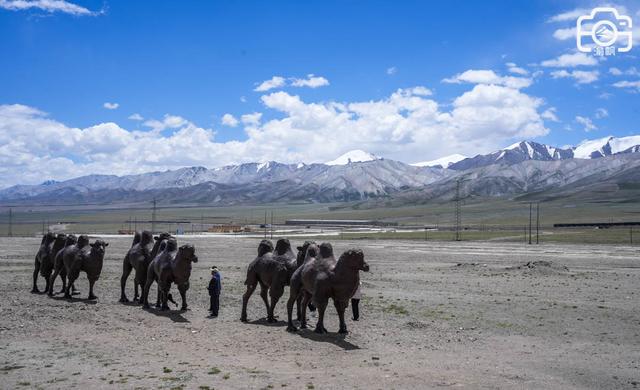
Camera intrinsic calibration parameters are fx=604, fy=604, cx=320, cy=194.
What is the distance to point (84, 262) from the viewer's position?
73.6 ft

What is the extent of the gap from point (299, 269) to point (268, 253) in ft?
6.73

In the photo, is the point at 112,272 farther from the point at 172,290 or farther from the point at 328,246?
the point at 328,246

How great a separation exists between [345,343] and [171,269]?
7159 mm

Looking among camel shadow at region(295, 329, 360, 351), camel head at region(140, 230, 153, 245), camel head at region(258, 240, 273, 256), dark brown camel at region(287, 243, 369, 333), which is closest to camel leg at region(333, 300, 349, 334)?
dark brown camel at region(287, 243, 369, 333)

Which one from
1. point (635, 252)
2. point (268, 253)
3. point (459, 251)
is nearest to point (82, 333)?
point (268, 253)

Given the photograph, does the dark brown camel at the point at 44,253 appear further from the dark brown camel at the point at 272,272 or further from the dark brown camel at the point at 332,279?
the dark brown camel at the point at 332,279

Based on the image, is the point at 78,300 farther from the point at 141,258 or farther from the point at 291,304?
the point at 291,304

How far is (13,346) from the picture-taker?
14.9 m

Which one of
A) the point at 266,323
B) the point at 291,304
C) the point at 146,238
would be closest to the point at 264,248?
the point at 266,323

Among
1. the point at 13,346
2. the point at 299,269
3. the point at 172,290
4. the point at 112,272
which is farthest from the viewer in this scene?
the point at 112,272

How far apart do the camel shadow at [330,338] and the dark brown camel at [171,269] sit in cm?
461

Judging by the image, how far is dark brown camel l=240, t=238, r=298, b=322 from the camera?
731 inches

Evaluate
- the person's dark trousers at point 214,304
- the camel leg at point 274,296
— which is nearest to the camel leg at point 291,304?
the camel leg at point 274,296

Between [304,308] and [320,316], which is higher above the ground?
[304,308]
